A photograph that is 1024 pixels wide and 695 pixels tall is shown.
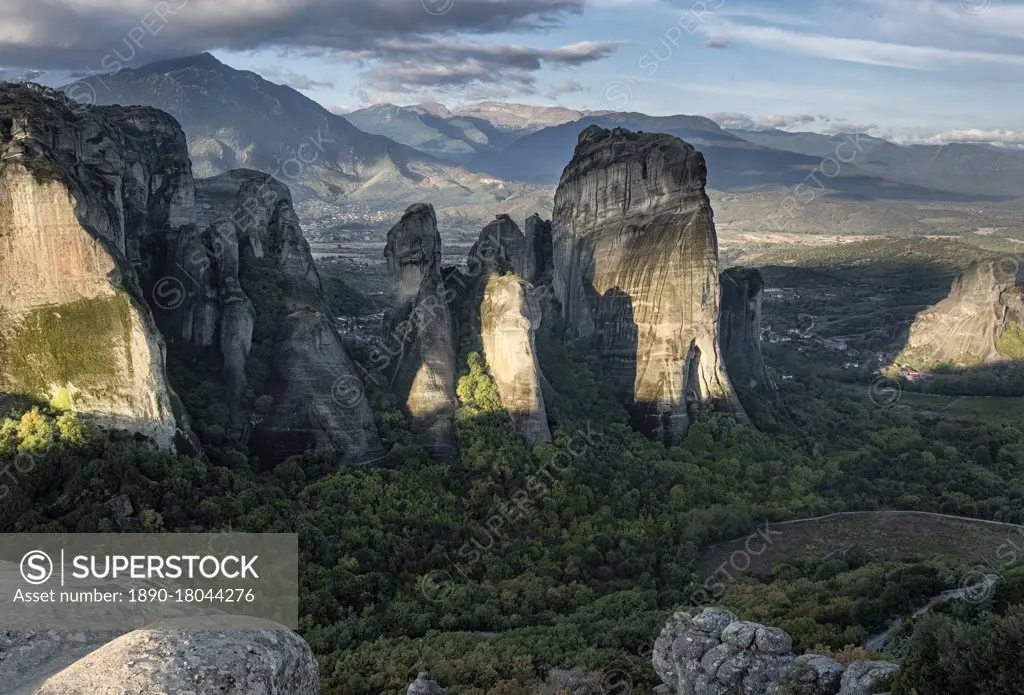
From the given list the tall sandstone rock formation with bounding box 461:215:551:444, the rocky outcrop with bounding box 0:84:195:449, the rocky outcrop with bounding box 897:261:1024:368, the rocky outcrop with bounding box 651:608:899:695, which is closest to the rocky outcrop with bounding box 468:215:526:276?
the tall sandstone rock formation with bounding box 461:215:551:444

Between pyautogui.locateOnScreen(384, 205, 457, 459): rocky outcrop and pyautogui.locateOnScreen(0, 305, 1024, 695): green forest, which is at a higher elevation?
pyautogui.locateOnScreen(384, 205, 457, 459): rocky outcrop

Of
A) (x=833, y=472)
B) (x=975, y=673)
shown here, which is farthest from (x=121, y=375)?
(x=833, y=472)

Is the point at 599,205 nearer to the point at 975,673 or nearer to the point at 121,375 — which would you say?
the point at 121,375

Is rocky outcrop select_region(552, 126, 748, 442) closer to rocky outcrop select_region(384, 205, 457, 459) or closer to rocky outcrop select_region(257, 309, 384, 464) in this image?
rocky outcrop select_region(384, 205, 457, 459)

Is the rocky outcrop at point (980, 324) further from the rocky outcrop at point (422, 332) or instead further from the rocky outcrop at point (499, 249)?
the rocky outcrop at point (422, 332)

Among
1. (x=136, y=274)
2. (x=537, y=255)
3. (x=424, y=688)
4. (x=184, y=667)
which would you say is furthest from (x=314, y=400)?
(x=537, y=255)
